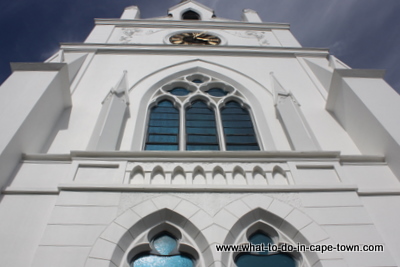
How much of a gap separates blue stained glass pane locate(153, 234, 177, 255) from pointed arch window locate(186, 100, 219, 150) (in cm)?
273

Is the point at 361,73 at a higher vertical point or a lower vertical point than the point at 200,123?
higher

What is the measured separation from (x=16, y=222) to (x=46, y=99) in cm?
297

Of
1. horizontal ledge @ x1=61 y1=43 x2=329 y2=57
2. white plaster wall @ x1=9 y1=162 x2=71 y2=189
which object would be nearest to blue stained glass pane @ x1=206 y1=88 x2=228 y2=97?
horizontal ledge @ x1=61 y1=43 x2=329 y2=57

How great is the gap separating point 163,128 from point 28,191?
11.5ft

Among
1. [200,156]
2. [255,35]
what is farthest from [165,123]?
[255,35]

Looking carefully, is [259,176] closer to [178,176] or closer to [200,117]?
[178,176]

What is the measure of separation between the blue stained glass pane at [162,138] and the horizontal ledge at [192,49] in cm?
485

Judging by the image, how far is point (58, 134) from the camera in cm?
705

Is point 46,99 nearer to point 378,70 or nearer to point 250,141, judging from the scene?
point 250,141

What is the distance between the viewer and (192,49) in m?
11.7

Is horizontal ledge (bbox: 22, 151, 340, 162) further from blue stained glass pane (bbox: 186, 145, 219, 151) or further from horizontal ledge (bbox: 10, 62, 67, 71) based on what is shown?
horizontal ledge (bbox: 10, 62, 67, 71)

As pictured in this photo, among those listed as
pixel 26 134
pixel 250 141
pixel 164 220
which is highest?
pixel 250 141

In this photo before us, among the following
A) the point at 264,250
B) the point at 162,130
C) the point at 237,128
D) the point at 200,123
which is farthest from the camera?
the point at 200,123

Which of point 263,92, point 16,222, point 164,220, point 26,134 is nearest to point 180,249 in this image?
point 164,220
